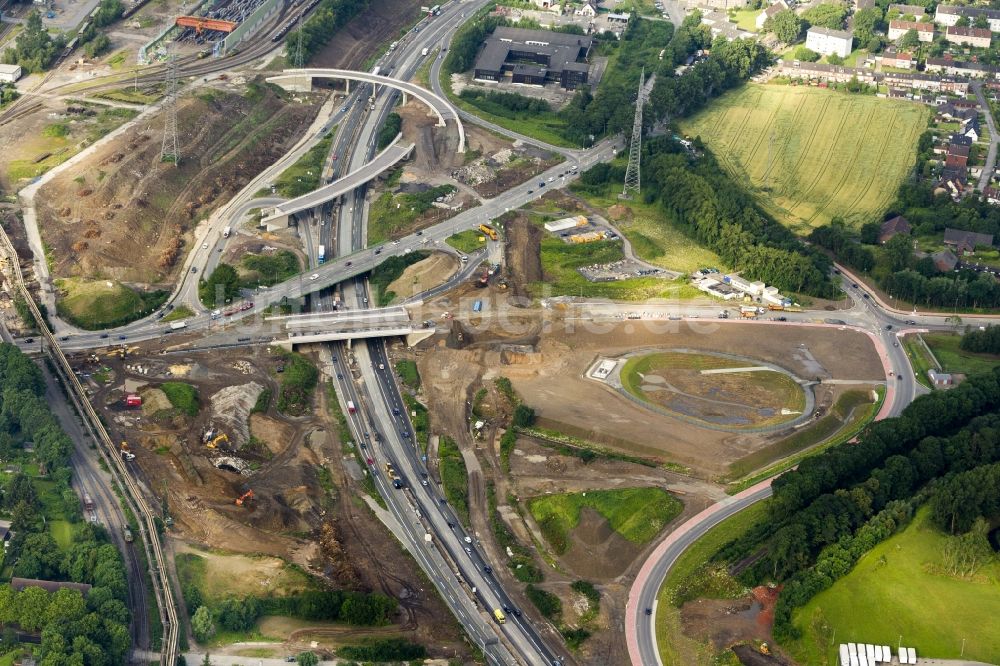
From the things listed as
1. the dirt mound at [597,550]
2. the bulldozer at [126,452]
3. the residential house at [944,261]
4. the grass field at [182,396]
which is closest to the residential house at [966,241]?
the residential house at [944,261]

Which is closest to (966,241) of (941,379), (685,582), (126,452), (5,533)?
(941,379)

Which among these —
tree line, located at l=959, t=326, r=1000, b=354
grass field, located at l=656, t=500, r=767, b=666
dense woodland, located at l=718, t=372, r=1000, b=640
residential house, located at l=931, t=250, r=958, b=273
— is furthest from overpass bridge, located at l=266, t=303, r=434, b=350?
residential house, located at l=931, t=250, r=958, b=273

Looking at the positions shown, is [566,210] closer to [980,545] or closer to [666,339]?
[666,339]

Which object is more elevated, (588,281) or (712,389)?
(588,281)

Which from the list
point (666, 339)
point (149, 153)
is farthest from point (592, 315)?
point (149, 153)

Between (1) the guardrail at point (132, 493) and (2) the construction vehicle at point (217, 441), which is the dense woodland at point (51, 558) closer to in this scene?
(1) the guardrail at point (132, 493)

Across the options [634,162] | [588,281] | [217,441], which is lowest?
[217,441]

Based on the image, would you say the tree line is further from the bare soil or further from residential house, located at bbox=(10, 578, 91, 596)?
residential house, located at bbox=(10, 578, 91, 596)

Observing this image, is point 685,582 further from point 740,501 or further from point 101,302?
point 101,302
